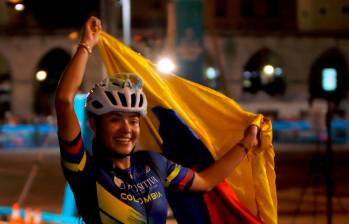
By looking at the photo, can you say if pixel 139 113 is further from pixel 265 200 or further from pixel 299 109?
pixel 299 109

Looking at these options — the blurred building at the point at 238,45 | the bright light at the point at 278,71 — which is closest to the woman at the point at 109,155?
the blurred building at the point at 238,45

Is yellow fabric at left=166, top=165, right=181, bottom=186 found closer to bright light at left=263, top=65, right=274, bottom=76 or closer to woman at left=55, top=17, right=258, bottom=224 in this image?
woman at left=55, top=17, right=258, bottom=224

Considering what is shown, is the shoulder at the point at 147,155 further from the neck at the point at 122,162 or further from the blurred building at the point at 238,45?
the blurred building at the point at 238,45

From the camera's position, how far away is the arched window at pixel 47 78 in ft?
160

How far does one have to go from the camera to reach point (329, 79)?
→ 1109cm

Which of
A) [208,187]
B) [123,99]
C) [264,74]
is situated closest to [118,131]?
[123,99]

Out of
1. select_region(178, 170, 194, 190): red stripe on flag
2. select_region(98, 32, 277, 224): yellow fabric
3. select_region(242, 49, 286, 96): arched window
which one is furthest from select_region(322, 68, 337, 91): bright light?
select_region(242, 49, 286, 96): arched window

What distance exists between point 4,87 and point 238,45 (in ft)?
55.7

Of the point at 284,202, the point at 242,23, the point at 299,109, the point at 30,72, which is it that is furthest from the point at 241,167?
the point at 242,23

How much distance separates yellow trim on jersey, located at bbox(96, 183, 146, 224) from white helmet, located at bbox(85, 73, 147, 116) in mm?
351

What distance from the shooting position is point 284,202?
1483 cm

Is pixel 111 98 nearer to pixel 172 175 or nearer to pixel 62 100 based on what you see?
pixel 62 100

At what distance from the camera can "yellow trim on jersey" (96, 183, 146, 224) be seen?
3.08 meters

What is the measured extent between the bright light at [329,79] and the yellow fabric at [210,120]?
23.9ft
